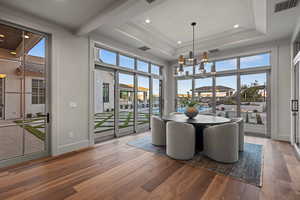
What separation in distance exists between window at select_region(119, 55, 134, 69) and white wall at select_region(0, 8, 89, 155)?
48.2 inches

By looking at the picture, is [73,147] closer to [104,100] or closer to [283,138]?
[104,100]

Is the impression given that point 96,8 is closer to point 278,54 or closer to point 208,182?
point 208,182

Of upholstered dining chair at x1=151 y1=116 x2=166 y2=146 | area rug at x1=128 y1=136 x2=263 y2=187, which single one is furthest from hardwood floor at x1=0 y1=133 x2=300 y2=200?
upholstered dining chair at x1=151 y1=116 x2=166 y2=146

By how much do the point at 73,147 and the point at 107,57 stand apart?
2687 millimetres

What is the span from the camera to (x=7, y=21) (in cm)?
259

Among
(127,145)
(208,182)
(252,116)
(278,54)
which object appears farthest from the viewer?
(252,116)

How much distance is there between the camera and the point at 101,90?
4.23 meters

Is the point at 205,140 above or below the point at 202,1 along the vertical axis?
below

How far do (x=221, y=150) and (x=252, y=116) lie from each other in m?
3.10

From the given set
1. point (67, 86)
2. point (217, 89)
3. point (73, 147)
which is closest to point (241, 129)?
point (217, 89)

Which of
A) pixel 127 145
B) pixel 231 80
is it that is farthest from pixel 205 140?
pixel 231 80

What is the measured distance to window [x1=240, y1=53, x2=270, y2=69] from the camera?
441 cm

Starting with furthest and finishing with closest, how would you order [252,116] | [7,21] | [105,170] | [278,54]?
[252,116]
[278,54]
[7,21]
[105,170]

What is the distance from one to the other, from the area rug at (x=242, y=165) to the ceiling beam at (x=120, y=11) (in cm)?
299
